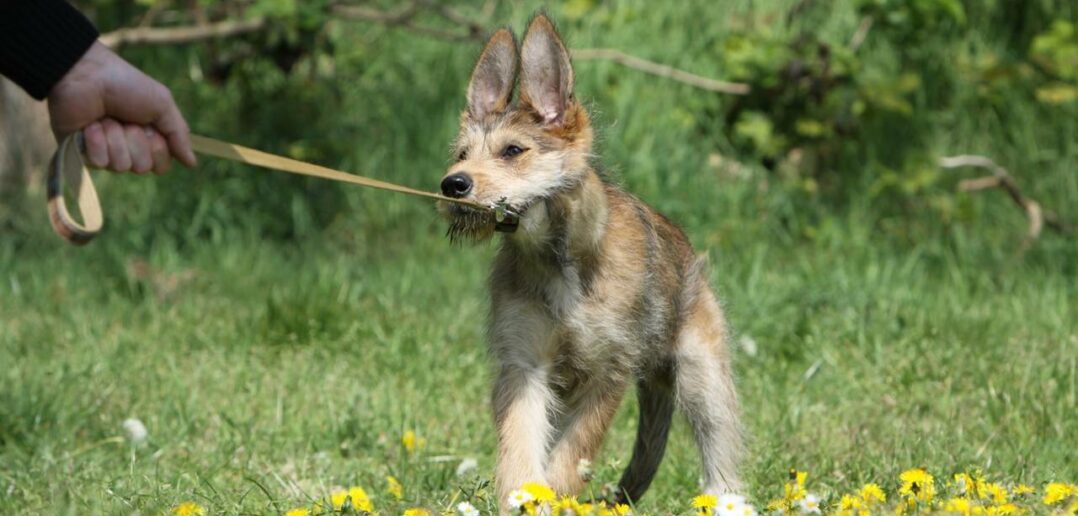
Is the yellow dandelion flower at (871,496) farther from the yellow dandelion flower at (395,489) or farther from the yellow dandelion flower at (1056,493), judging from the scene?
the yellow dandelion flower at (395,489)

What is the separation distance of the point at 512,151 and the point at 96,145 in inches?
44.3

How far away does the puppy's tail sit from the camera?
184 inches

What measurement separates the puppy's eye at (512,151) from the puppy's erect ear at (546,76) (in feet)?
0.59

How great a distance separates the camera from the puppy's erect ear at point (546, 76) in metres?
4.22

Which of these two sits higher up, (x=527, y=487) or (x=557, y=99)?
(x=557, y=99)

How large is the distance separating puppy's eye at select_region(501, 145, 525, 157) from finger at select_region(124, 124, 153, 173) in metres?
0.97

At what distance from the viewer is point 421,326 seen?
21.0ft

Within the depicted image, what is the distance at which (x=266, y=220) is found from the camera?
8.34 m

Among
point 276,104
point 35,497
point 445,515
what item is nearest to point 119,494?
point 35,497

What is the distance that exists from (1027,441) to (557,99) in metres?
1.95

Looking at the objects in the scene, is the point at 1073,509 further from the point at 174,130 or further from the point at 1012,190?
the point at 1012,190

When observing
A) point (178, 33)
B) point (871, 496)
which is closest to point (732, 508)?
point (871, 496)

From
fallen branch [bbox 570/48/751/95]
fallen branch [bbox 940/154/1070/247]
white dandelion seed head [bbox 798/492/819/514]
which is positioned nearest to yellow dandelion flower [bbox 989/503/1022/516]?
white dandelion seed head [bbox 798/492/819/514]

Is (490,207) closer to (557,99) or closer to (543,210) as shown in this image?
(543,210)
